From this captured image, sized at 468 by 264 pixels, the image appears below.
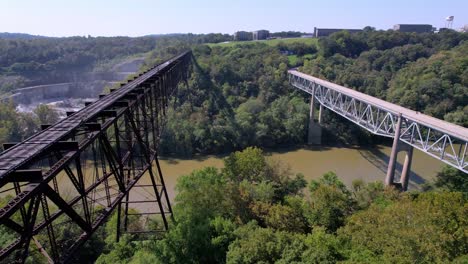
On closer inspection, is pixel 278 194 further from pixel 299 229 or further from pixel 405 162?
pixel 405 162

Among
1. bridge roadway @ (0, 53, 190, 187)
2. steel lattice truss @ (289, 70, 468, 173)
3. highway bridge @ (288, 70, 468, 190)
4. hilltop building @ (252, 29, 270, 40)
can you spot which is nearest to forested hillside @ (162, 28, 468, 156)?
highway bridge @ (288, 70, 468, 190)

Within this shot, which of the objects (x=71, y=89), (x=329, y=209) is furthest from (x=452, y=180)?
(x=71, y=89)

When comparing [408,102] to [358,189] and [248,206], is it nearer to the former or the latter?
[358,189]

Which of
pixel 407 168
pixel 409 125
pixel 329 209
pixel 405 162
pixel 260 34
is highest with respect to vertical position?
pixel 260 34

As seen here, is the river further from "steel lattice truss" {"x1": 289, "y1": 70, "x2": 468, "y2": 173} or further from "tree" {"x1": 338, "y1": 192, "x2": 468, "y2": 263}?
"tree" {"x1": 338, "y1": 192, "x2": 468, "y2": 263}

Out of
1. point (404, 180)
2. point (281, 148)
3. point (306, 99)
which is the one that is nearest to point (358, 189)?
point (404, 180)

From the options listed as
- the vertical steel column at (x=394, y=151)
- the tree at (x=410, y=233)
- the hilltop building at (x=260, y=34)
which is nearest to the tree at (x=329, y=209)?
the tree at (x=410, y=233)

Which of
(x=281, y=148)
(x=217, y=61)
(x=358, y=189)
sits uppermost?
(x=217, y=61)

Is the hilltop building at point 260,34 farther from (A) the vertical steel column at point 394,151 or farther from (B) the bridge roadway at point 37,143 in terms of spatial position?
(B) the bridge roadway at point 37,143

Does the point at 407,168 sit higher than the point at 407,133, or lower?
lower
